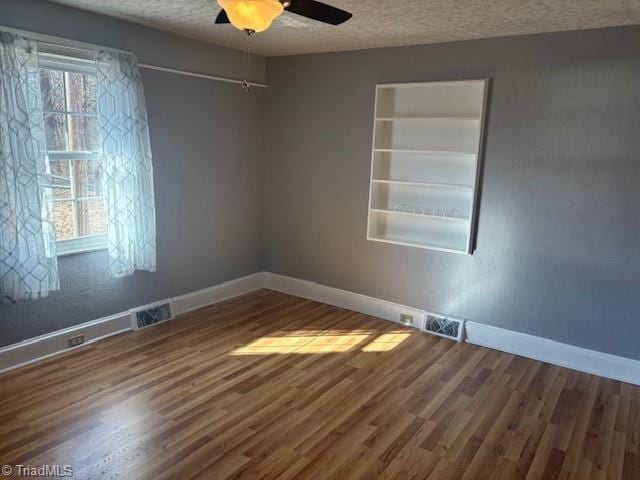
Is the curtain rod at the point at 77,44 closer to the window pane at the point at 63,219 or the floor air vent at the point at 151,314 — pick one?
the window pane at the point at 63,219

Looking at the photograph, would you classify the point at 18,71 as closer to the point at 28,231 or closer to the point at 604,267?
the point at 28,231

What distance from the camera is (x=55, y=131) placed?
11.0ft

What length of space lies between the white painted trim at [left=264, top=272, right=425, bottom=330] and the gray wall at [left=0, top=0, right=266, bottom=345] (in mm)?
359

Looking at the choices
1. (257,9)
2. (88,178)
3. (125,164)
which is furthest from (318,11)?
(88,178)

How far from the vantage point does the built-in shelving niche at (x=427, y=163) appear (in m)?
3.86

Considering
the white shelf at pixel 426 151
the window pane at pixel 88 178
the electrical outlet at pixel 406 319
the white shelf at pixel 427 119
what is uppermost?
the white shelf at pixel 427 119

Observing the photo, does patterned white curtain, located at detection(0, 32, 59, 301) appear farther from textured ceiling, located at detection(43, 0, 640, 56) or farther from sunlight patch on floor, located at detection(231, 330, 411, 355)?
sunlight patch on floor, located at detection(231, 330, 411, 355)

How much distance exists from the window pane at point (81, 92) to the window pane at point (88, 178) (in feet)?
1.23

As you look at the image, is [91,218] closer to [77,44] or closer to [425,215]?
[77,44]

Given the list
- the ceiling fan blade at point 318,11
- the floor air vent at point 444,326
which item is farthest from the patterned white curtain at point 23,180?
the floor air vent at point 444,326

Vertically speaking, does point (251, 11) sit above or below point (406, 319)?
above

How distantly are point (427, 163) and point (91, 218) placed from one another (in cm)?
271

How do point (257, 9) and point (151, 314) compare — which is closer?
point (257, 9)

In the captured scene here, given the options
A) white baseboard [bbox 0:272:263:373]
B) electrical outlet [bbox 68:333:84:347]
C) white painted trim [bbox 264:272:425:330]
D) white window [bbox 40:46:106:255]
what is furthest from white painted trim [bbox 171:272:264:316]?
white window [bbox 40:46:106:255]
